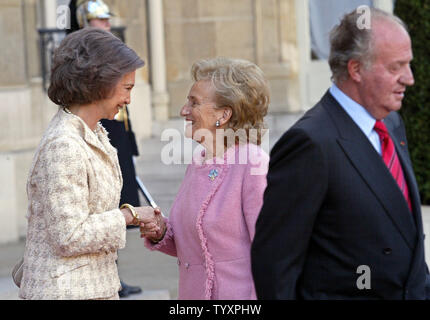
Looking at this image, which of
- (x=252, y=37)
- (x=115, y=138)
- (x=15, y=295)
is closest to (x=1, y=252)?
(x=15, y=295)

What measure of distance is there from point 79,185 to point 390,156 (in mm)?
1091

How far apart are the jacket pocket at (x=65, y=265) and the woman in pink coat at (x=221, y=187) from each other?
0.59 m

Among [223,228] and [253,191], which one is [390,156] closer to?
[253,191]

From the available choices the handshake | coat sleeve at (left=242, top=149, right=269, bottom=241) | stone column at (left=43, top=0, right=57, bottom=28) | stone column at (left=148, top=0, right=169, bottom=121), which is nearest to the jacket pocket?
the handshake

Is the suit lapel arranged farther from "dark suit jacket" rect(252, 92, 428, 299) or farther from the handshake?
the handshake

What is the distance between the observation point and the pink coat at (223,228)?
381 centimetres

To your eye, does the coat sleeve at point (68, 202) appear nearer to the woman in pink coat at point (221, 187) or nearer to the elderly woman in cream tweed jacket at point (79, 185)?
the elderly woman in cream tweed jacket at point (79, 185)

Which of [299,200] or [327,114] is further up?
[327,114]

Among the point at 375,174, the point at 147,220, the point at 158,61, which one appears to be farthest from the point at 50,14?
the point at 375,174

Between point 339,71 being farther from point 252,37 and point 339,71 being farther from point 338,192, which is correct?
point 252,37

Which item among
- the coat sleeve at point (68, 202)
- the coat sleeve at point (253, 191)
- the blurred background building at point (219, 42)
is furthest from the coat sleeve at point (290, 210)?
the blurred background building at point (219, 42)

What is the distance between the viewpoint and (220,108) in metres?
3.95

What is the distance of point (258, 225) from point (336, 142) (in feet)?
1.15

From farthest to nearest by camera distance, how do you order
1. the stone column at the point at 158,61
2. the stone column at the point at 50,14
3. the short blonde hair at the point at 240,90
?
the stone column at the point at 158,61 → the stone column at the point at 50,14 → the short blonde hair at the point at 240,90
